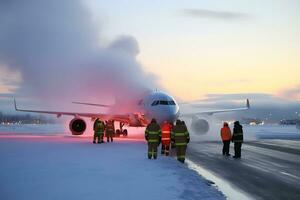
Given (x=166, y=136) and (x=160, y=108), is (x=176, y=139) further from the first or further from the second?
(x=160, y=108)

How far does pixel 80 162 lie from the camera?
1539cm

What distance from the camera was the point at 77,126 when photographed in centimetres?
3453

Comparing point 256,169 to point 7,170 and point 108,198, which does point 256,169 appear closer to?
point 108,198

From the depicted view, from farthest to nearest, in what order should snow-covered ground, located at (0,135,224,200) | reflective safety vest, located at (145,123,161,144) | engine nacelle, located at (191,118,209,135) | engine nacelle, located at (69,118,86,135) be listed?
engine nacelle, located at (191,118,209,135) < engine nacelle, located at (69,118,86,135) < reflective safety vest, located at (145,123,161,144) < snow-covered ground, located at (0,135,224,200)

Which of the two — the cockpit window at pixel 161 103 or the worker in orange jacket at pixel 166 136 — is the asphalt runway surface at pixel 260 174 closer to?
the worker in orange jacket at pixel 166 136

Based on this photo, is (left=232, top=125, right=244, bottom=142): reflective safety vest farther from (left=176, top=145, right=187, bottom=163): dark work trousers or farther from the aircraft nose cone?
the aircraft nose cone

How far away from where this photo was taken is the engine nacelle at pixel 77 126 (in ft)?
113


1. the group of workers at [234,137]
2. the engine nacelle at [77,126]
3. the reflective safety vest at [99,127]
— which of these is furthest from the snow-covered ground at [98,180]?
the engine nacelle at [77,126]

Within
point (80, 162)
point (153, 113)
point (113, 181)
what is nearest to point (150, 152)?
point (80, 162)

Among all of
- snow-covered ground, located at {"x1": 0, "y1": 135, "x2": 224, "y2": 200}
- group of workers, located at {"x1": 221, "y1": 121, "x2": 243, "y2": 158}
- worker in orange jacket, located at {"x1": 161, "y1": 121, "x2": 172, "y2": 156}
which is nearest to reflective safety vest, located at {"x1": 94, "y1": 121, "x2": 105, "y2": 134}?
worker in orange jacket, located at {"x1": 161, "y1": 121, "x2": 172, "y2": 156}

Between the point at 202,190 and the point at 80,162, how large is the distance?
265 inches

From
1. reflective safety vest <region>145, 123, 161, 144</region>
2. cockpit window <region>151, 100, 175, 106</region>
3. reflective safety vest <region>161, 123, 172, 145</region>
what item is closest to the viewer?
reflective safety vest <region>145, 123, 161, 144</region>

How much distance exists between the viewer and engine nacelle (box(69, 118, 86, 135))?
3439cm

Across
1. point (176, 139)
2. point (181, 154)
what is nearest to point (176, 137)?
point (176, 139)
